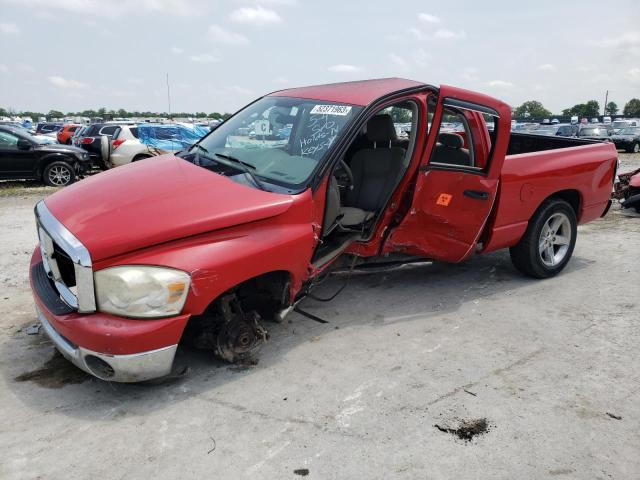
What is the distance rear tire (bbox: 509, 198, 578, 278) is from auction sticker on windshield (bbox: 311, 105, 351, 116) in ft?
7.90

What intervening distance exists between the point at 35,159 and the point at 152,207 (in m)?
10.9

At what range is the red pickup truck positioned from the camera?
2912mm

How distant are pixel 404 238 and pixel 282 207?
4.72 ft

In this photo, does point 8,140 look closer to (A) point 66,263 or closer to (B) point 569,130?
(A) point 66,263

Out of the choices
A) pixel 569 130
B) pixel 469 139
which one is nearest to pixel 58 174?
pixel 469 139

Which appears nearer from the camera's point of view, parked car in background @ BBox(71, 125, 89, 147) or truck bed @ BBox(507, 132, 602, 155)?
truck bed @ BBox(507, 132, 602, 155)

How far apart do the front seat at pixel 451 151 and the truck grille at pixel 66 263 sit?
304 centimetres

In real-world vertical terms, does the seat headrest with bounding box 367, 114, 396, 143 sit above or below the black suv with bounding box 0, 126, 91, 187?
above

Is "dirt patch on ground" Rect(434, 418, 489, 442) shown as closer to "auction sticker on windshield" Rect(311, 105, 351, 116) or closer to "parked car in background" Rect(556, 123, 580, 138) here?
"auction sticker on windshield" Rect(311, 105, 351, 116)

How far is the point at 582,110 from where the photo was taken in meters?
90.0

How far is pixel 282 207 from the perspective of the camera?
134 inches

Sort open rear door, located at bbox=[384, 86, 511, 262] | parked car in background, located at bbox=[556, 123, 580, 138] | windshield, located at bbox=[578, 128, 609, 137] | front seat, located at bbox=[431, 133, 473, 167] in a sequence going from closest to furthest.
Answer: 1. open rear door, located at bbox=[384, 86, 511, 262]
2. front seat, located at bbox=[431, 133, 473, 167]
3. windshield, located at bbox=[578, 128, 609, 137]
4. parked car in background, located at bbox=[556, 123, 580, 138]

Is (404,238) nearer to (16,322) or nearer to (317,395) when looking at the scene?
(317,395)

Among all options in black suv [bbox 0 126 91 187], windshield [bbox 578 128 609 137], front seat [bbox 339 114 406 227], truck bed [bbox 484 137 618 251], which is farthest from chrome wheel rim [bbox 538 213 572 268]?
windshield [bbox 578 128 609 137]
